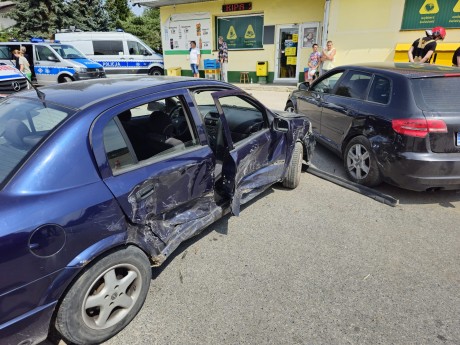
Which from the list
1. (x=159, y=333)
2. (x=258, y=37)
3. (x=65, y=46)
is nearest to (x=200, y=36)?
(x=258, y=37)

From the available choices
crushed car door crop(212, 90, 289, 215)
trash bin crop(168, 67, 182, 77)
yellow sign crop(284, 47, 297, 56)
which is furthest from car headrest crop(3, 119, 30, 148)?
trash bin crop(168, 67, 182, 77)

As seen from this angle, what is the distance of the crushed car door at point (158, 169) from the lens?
2098 mm

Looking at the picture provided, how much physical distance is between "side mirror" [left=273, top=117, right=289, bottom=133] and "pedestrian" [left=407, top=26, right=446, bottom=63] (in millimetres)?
6059

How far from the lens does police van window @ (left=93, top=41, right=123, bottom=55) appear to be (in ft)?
51.8

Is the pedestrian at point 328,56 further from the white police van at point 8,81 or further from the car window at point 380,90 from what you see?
the white police van at point 8,81

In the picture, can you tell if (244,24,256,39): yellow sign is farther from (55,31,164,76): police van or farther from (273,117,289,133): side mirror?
(273,117,289,133): side mirror

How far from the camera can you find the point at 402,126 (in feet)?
12.0

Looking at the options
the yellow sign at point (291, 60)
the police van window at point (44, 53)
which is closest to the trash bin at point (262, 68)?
the yellow sign at point (291, 60)

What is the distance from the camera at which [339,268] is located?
283 centimetres

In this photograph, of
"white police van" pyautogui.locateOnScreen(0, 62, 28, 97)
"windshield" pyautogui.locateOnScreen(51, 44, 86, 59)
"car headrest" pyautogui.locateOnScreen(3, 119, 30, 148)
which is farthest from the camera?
"windshield" pyautogui.locateOnScreen(51, 44, 86, 59)

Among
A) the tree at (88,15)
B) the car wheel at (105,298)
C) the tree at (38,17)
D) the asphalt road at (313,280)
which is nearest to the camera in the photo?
the car wheel at (105,298)

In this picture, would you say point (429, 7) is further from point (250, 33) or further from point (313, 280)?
point (313, 280)

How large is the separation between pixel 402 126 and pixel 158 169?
2.81 meters

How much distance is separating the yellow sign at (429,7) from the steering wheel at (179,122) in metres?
11.1
